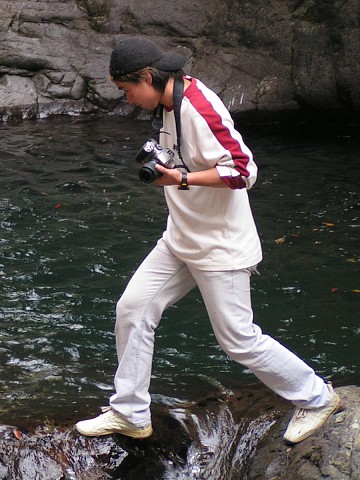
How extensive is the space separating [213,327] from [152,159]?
91 cm

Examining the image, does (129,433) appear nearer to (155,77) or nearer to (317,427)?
(317,427)

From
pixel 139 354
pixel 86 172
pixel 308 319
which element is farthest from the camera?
pixel 86 172

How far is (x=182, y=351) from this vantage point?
19.7 ft

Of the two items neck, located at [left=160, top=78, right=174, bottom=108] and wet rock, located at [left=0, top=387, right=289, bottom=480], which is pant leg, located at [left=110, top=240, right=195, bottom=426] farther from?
neck, located at [left=160, top=78, right=174, bottom=108]

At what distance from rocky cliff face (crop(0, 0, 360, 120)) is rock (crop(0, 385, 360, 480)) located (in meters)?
8.90

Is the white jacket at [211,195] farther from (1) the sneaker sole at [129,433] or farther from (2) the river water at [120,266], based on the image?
(2) the river water at [120,266]

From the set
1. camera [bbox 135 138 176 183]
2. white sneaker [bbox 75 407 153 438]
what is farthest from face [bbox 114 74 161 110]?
white sneaker [bbox 75 407 153 438]

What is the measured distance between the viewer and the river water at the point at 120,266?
549 centimetres

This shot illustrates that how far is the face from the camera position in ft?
12.0

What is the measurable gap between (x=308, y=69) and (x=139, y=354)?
377 inches

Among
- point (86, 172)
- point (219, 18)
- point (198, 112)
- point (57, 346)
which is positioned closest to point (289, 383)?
point (198, 112)

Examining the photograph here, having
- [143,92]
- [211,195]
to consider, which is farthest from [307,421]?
[143,92]

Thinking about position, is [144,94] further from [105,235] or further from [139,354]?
[105,235]

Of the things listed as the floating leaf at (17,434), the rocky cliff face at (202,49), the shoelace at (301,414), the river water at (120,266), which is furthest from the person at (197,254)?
the rocky cliff face at (202,49)
